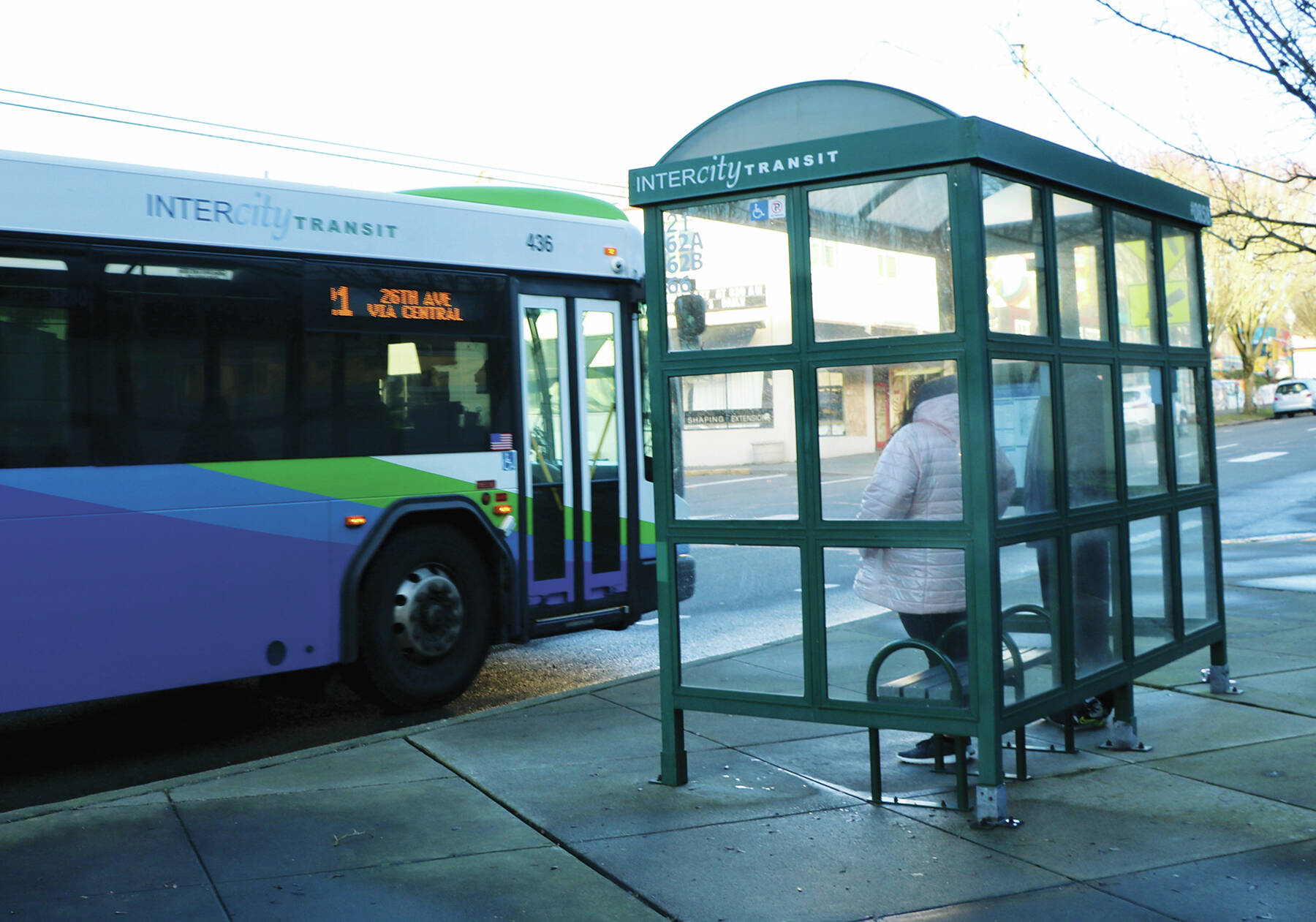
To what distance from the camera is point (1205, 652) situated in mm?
8391

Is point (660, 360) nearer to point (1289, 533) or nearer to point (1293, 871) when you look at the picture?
point (1293, 871)

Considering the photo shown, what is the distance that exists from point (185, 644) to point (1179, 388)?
5.50m

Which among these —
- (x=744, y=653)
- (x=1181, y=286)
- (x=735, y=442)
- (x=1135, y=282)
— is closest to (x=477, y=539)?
(x=744, y=653)

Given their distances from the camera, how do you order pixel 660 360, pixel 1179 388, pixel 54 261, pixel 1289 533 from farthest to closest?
pixel 1289 533, pixel 1179 388, pixel 54 261, pixel 660 360

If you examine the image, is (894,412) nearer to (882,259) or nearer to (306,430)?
(882,259)

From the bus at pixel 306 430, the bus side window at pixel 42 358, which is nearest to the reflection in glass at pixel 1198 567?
the bus at pixel 306 430

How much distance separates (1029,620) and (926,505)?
71 centimetres

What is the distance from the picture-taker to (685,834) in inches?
193

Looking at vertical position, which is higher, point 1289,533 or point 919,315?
point 919,315

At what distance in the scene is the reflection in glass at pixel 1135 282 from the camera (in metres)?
6.17

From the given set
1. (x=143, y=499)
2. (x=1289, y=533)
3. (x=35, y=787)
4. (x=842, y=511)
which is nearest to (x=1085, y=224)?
(x=842, y=511)

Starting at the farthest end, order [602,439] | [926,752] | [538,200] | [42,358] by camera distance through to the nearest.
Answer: [538,200] → [602,439] → [42,358] → [926,752]

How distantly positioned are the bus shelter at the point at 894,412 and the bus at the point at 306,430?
2.53 metres

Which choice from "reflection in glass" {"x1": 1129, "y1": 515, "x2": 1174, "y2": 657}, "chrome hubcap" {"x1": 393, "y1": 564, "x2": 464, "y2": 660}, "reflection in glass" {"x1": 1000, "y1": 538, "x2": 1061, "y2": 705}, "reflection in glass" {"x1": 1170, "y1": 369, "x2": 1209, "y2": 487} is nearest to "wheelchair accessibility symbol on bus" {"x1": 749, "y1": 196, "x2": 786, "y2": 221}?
"reflection in glass" {"x1": 1000, "y1": 538, "x2": 1061, "y2": 705}
